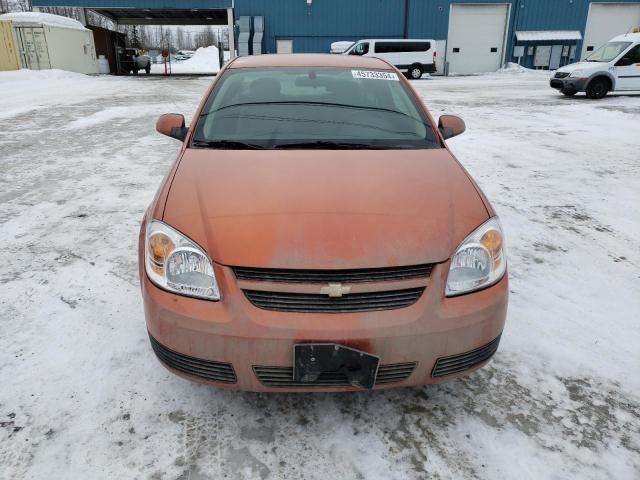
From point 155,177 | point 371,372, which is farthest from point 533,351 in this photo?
point 155,177

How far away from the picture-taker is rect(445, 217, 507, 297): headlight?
1.87 metres

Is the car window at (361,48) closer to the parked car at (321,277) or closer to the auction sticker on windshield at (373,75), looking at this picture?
the auction sticker on windshield at (373,75)

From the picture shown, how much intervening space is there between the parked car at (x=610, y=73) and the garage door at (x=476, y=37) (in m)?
16.9

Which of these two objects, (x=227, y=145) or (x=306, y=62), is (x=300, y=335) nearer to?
(x=227, y=145)

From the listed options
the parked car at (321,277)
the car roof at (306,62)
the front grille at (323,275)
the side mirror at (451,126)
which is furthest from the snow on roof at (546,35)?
the front grille at (323,275)

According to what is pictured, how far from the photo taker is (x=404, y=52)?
25.0 meters

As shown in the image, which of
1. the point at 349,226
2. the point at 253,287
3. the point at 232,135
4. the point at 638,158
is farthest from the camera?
the point at 638,158

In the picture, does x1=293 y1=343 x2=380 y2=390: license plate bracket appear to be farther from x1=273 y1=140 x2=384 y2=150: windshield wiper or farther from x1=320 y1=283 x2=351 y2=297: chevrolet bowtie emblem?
x1=273 y1=140 x2=384 y2=150: windshield wiper

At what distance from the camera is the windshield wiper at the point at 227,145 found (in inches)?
104

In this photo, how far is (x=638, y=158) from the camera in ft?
22.3

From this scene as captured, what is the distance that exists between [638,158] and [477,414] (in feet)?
20.9

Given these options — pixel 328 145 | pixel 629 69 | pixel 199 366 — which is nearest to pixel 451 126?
pixel 328 145

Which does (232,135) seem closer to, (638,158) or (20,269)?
(20,269)

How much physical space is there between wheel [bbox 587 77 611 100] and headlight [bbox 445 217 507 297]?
14660 millimetres
